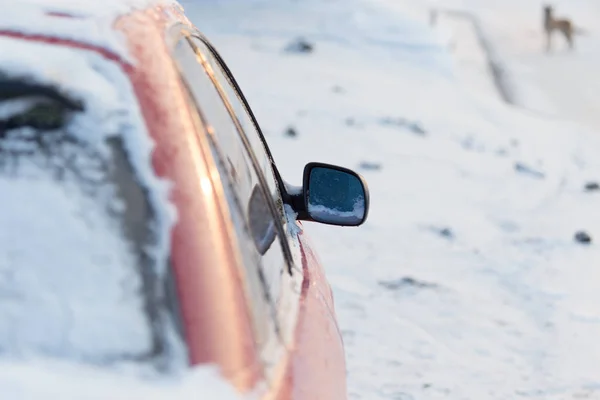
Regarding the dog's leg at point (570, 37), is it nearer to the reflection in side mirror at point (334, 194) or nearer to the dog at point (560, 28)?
the dog at point (560, 28)

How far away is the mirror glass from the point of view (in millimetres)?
2365

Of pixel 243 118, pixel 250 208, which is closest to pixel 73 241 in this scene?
pixel 250 208

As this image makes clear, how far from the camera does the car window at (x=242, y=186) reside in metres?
1.48

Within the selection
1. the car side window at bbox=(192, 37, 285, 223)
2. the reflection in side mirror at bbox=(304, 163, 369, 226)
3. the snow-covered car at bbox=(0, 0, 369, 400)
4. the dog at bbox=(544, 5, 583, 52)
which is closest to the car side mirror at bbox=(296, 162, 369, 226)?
the reflection in side mirror at bbox=(304, 163, 369, 226)

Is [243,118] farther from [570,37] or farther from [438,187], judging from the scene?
[570,37]

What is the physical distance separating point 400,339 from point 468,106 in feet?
24.2

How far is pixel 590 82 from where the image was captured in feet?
48.0

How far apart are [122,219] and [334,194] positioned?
3.59 feet

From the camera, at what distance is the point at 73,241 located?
4.40 ft

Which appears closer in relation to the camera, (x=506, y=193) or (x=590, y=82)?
(x=506, y=193)

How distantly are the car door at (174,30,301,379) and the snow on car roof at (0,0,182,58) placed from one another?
133 millimetres

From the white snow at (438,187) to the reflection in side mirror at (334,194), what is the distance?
165 cm

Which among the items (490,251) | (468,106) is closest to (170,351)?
(490,251)

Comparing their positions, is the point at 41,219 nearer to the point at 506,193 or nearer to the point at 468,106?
the point at 506,193
